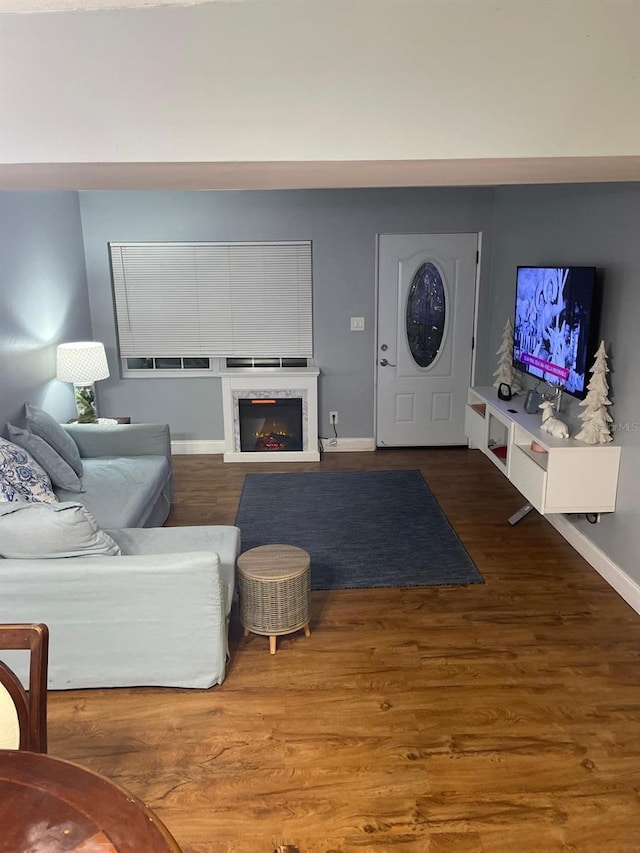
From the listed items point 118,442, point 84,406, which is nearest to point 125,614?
point 118,442

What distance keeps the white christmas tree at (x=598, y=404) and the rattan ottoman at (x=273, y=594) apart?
169 centimetres

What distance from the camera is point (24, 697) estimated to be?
144 cm

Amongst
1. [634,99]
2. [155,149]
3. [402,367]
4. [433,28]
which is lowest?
[402,367]

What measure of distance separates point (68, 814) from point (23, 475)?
252 cm

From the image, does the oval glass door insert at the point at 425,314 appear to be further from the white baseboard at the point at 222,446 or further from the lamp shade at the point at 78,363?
the lamp shade at the point at 78,363

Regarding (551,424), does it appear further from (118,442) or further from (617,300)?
(118,442)

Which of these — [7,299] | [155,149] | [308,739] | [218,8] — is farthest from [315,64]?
[7,299]

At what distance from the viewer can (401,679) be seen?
2656 mm

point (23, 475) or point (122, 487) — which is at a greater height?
point (23, 475)

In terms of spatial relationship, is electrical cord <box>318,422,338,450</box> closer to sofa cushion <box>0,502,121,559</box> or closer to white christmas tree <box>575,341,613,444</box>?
white christmas tree <box>575,341,613,444</box>

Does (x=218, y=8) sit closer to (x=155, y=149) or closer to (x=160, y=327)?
(x=155, y=149)

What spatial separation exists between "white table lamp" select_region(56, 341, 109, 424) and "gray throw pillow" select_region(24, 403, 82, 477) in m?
0.61

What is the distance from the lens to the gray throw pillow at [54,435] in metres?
3.86

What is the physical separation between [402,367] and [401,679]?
3.54m
